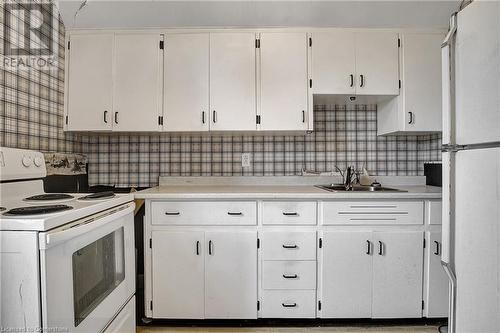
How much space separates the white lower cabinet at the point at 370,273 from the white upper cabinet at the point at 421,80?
885mm

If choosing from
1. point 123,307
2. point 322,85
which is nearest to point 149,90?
point 322,85

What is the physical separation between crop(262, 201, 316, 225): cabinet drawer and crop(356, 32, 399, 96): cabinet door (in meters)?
0.99

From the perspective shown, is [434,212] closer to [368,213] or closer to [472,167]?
[368,213]

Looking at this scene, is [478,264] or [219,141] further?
[219,141]

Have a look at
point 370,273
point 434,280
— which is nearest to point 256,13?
point 370,273

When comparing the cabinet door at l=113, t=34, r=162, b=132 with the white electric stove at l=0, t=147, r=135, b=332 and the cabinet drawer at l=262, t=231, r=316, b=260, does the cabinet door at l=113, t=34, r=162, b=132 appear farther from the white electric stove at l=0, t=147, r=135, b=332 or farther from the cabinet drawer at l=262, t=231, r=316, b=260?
the cabinet drawer at l=262, t=231, r=316, b=260

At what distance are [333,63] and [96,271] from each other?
78.9 inches

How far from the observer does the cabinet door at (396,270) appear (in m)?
1.83

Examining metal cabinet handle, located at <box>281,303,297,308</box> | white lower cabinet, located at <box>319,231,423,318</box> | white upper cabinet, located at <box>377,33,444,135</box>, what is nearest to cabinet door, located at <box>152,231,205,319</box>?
metal cabinet handle, located at <box>281,303,297,308</box>

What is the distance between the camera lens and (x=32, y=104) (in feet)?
5.92

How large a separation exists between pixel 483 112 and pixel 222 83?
1.57m

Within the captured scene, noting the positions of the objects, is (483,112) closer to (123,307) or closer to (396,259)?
(396,259)

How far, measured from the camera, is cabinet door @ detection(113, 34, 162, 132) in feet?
6.89

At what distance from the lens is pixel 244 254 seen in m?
1.84
